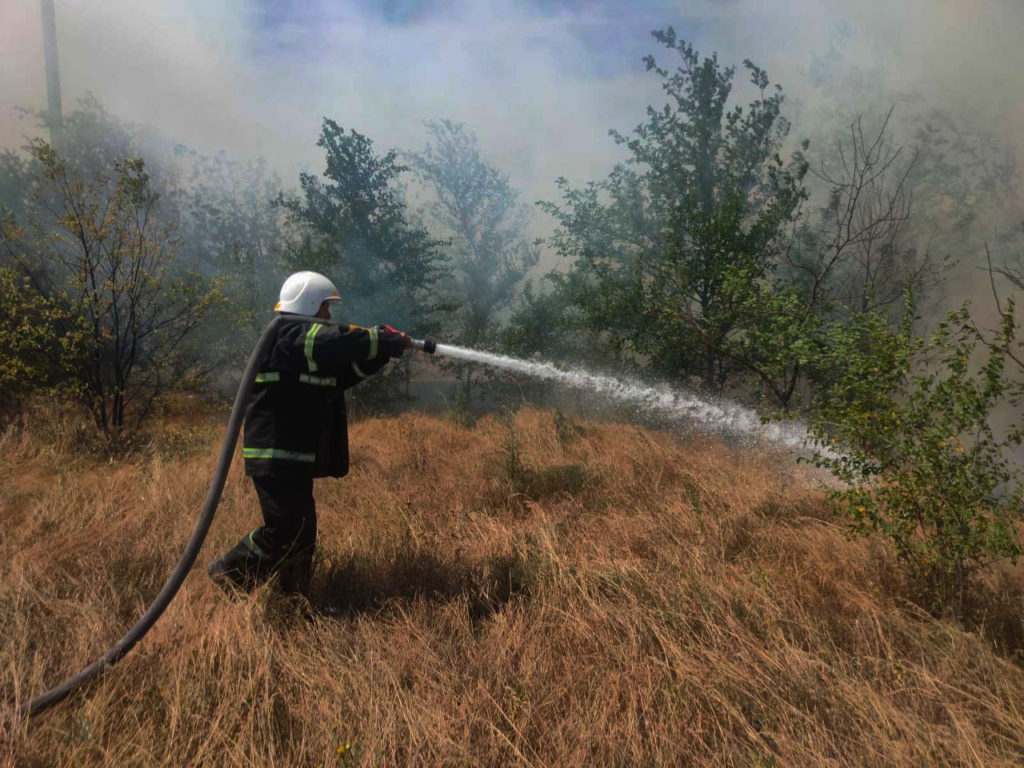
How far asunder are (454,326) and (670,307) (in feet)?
19.4

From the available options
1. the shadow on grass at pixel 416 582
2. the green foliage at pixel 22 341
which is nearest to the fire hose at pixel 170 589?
the shadow on grass at pixel 416 582

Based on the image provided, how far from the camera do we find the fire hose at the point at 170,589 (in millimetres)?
1915

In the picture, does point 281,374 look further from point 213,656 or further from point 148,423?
point 148,423

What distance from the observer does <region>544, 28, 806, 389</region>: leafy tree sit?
7.21 meters

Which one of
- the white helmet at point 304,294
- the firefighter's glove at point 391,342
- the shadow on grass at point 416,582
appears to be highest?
the white helmet at point 304,294

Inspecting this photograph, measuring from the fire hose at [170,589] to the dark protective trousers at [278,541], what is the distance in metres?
0.26

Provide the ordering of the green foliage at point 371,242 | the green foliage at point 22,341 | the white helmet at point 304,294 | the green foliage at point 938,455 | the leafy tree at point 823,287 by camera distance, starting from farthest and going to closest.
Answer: the green foliage at point 371,242
the green foliage at point 22,341
the leafy tree at point 823,287
the white helmet at point 304,294
the green foliage at point 938,455

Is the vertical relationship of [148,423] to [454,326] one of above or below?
below

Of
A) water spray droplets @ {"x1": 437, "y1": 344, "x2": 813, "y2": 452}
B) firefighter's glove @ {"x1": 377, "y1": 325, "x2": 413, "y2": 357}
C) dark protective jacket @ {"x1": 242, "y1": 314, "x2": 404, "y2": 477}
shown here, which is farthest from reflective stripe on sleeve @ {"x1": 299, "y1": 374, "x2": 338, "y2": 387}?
water spray droplets @ {"x1": 437, "y1": 344, "x2": 813, "y2": 452}

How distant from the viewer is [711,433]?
7215mm

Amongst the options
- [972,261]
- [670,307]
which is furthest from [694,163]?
[972,261]

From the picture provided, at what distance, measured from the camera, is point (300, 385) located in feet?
8.59

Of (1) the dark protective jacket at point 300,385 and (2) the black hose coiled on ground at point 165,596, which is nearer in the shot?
(2) the black hose coiled on ground at point 165,596

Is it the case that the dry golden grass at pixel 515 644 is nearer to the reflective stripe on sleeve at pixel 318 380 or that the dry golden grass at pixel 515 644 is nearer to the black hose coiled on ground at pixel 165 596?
the black hose coiled on ground at pixel 165 596
